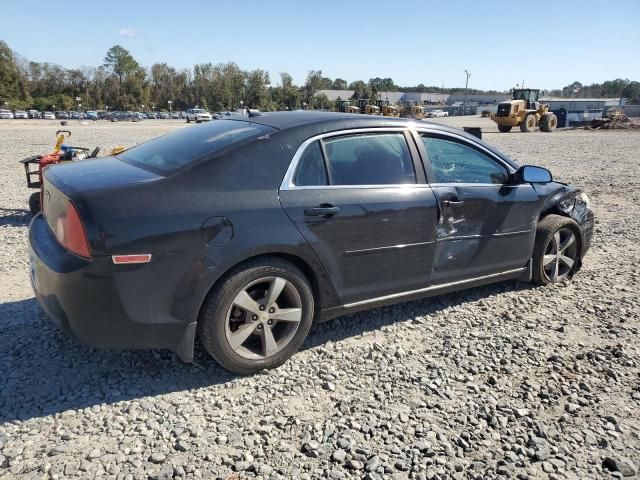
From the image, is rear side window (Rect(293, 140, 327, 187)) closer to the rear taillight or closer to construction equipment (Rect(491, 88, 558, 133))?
the rear taillight

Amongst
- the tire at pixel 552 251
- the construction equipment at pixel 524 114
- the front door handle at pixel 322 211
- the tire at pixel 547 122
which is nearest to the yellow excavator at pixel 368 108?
the construction equipment at pixel 524 114

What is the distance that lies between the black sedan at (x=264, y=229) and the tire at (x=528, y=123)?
103 ft

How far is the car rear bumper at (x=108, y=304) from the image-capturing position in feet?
8.69

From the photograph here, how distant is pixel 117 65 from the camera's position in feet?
375

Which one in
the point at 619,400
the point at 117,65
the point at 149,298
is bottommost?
the point at 619,400

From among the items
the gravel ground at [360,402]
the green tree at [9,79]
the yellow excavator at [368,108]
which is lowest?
the gravel ground at [360,402]

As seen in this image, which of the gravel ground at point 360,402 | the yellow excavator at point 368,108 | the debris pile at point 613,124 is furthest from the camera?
the yellow excavator at point 368,108

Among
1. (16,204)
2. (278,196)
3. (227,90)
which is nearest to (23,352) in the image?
(278,196)

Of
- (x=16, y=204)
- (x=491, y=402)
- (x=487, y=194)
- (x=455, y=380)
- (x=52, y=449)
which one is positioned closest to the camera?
(x=52, y=449)

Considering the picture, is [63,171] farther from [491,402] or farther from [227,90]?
[227,90]

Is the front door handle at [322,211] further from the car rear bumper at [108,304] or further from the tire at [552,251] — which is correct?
the tire at [552,251]

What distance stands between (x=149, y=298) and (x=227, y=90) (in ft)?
379

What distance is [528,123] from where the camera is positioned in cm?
3297

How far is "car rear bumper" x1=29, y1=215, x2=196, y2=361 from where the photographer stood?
8.69ft
